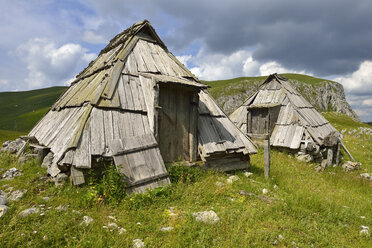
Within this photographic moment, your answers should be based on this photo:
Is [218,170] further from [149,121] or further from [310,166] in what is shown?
[310,166]

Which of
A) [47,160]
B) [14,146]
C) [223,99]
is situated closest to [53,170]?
[47,160]

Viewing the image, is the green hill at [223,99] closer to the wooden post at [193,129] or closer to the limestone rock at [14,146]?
the limestone rock at [14,146]

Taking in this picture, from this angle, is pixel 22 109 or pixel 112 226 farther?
pixel 22 109

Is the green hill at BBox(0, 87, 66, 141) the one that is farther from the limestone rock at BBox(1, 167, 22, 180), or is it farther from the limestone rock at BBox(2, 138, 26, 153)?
the limestone rock at BBox(1, 167, 22, 180)

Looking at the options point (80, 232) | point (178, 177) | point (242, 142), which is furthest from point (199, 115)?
point (80, 232)

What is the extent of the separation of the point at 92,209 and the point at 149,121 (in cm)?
336

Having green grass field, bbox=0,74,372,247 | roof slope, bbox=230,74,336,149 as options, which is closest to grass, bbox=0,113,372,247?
green grass field, bbox=0,74,372,247

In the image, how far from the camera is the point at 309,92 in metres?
92.7

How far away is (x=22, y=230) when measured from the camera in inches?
156

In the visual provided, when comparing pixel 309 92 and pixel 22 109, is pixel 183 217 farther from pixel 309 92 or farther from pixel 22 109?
pixel 309 92

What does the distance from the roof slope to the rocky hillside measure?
58428 mm

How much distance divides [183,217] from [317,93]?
10939 cm

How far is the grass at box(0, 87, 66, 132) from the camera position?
5309 cm

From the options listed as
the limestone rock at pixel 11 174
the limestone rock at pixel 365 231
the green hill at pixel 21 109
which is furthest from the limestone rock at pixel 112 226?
the green hill at pixel 21 109
